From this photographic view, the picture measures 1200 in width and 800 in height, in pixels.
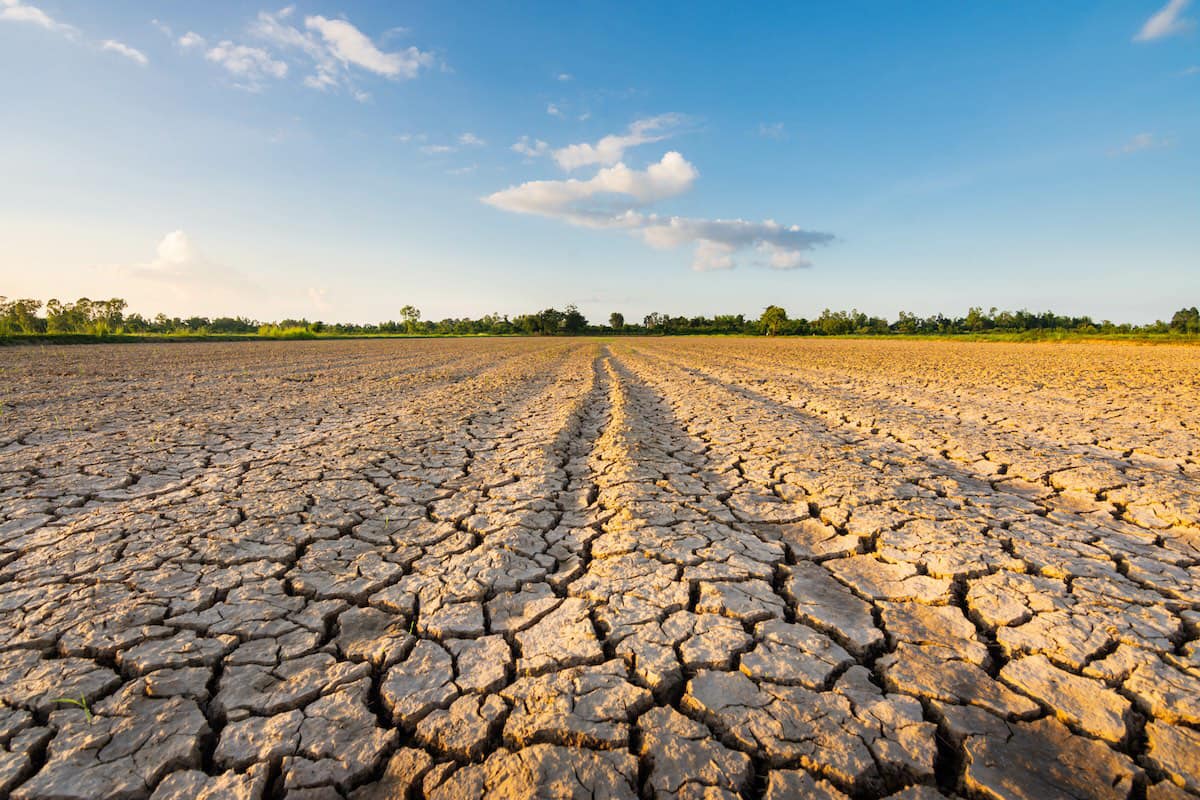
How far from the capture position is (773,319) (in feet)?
266

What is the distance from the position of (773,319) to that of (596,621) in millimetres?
84734

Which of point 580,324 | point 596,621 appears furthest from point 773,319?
point 596,621

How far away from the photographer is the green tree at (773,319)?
80375mm

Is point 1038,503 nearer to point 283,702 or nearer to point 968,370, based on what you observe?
point 283,702

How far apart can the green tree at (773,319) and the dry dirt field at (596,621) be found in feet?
261

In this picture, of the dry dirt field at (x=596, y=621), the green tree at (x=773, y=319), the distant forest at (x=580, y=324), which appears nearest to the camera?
the dry dirt field at (x=596, y=621)

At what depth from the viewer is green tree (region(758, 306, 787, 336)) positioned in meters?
80.4

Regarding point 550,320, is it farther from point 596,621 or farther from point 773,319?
point 596,621

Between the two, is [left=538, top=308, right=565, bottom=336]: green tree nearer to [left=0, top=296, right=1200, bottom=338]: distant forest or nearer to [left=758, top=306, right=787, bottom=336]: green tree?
[left=0, top=296, right=1200, bottom=338]: distant forest

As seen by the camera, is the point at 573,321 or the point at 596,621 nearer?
the point at 596,621

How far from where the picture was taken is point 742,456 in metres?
4.58

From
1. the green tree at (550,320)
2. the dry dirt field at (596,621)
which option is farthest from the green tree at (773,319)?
the dry dirt field at (596,621)

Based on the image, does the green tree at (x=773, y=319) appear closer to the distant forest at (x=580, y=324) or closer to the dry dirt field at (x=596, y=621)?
the distant forest at (x=580, y=324)

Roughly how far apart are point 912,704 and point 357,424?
568 cm
